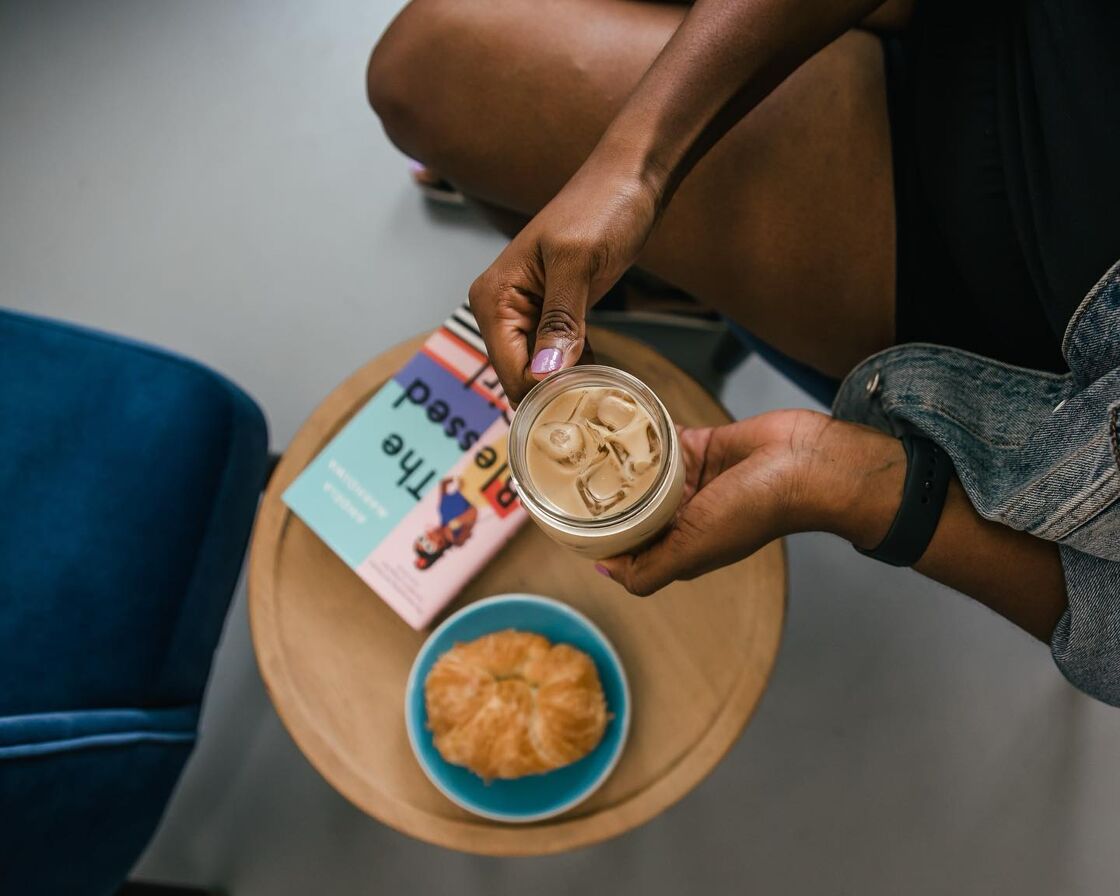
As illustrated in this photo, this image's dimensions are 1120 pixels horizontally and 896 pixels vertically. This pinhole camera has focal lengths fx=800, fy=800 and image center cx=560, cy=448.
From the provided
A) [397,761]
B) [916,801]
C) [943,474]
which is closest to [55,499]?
[397,761]

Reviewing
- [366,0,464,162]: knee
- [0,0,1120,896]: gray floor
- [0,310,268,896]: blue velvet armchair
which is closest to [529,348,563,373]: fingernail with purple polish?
[366,0,464,162]: knee

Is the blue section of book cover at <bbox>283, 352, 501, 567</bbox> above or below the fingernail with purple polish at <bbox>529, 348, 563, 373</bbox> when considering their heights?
below

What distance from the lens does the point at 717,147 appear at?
2.84ft

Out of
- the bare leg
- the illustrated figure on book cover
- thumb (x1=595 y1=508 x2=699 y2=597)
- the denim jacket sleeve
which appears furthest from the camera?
the illustrated figure on book cover

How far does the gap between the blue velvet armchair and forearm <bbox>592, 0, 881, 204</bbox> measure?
649 millimetres

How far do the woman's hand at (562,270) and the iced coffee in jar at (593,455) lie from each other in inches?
1.4

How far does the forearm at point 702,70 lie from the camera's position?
73 cm

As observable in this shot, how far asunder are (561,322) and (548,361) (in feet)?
0.13

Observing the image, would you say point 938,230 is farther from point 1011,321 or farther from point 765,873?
point 765,873

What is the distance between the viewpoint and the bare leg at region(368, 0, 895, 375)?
0.85m

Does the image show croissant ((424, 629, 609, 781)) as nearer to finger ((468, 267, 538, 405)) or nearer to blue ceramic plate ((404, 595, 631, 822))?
blue ceramic plate ((404, 595, 631, 822))

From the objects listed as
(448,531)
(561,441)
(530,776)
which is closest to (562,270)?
(561,441)

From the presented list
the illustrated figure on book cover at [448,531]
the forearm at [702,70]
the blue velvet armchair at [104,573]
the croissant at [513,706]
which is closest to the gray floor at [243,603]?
the blue velvet armchair at [104,573]

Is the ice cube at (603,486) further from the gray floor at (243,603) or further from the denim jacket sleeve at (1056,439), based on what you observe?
the gray floor at (243,603)
